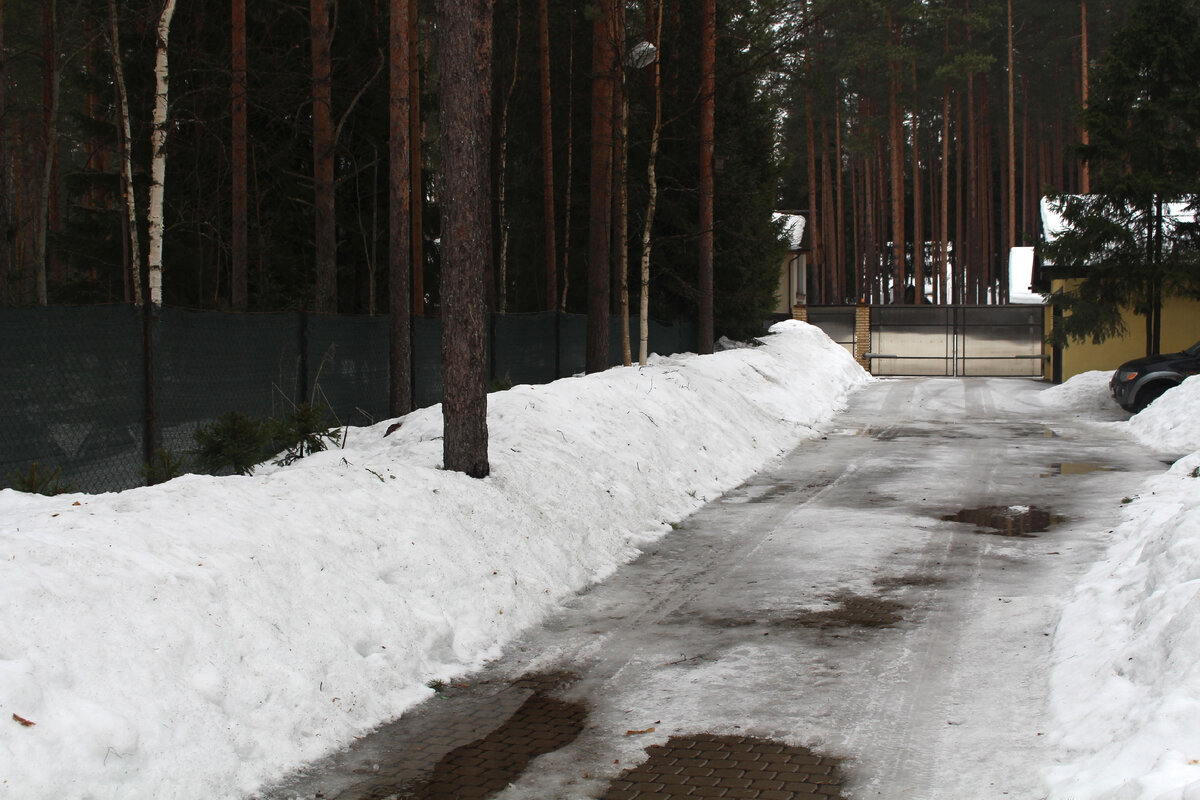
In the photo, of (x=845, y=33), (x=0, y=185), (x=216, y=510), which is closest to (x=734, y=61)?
(x=0, y=185)

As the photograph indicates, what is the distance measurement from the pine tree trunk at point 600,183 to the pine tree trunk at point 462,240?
9887 mm

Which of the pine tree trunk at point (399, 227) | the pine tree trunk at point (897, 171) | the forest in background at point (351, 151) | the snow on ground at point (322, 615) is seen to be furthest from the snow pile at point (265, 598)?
the pine tree trunk at point (897, 171)

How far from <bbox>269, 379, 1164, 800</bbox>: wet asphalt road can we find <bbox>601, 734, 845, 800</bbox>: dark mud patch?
43 mm

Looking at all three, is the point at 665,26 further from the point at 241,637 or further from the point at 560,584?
the point at 241,637

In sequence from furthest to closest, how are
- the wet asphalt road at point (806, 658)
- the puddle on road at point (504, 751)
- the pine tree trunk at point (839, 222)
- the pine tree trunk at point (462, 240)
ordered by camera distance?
the pine tree trunk at point (839, 222) < the pine tree trunk at point (462, 240) < the wet asphalt road at point (806, 658) < the puddle on road at point (504, 751)

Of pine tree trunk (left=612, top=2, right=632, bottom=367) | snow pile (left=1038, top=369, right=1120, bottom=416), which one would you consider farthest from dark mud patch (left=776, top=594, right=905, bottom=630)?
snow pile (left=1038, top=369, right=1120, bottom=416)

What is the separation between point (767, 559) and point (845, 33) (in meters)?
49.6

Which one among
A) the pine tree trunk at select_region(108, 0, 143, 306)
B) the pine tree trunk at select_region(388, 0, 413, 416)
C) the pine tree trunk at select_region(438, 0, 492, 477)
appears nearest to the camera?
the pine tree trunk at select_region(438, 0, 492, 477)

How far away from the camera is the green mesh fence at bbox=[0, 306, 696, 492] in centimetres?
828

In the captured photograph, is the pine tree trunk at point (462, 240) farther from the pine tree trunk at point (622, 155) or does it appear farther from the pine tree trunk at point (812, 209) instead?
the pine tree trunk at point (812, 209)

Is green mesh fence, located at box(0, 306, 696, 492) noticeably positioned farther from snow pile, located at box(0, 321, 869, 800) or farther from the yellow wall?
the yellow wall

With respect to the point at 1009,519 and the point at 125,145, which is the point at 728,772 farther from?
the point at 125,145

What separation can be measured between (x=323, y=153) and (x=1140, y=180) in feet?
59.6

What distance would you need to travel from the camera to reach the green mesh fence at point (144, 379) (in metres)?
8.28
